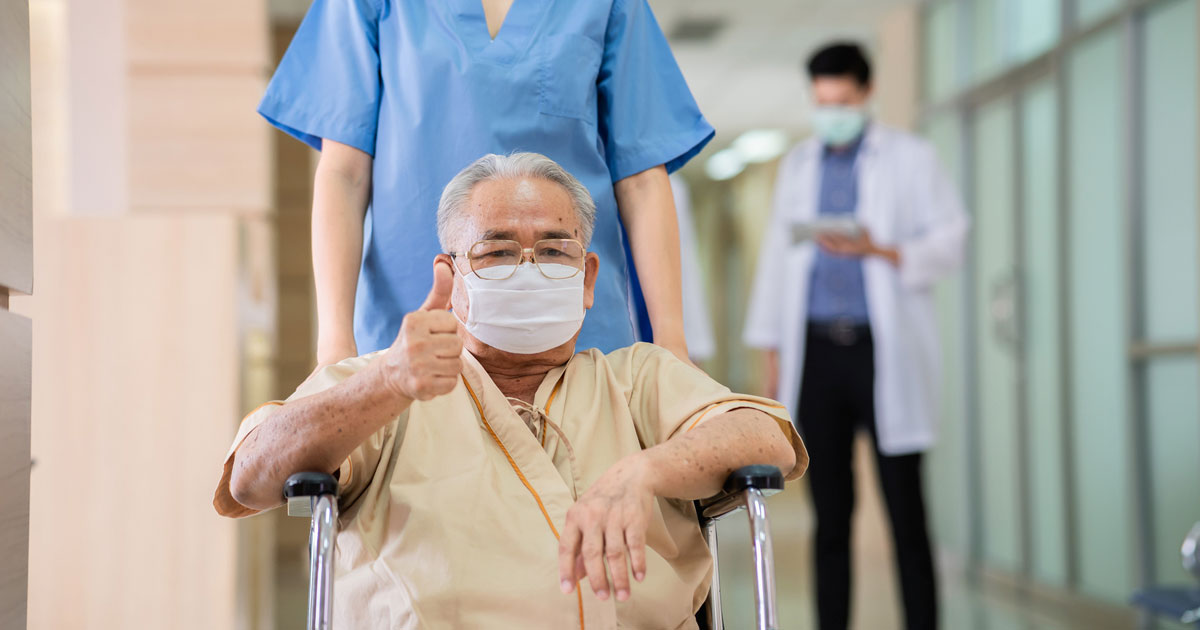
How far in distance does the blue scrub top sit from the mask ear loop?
209 millimetres

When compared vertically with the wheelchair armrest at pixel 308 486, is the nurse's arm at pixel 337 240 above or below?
above

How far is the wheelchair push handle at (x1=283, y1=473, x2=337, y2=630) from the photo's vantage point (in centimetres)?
115

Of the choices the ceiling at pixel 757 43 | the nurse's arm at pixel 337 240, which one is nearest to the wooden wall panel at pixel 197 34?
the ceiling at pixel 757 43

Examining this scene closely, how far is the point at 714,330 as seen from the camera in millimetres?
13367

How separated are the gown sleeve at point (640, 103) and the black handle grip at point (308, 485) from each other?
81 centimetres

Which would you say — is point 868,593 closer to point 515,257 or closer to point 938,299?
point 938,299

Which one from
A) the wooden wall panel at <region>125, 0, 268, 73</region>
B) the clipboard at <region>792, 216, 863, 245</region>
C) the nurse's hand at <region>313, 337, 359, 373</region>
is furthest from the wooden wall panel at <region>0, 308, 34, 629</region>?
the wooden wall panel at <region>125, 0, 268, 73</region>

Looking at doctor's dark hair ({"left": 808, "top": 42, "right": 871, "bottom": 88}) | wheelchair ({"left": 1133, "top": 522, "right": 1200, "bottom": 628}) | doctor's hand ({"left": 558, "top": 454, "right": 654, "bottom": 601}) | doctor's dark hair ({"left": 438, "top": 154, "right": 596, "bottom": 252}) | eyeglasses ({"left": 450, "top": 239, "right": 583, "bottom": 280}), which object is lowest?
wheelchair ({"left": 1133, "top": 522, "right": 1200, "bottom": 628})

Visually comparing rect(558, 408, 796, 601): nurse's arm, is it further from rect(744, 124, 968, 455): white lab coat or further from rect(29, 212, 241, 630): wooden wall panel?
rect(29, 212, 241, 630): wooden wall panel

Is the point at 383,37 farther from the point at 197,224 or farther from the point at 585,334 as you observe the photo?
the point at 197,224

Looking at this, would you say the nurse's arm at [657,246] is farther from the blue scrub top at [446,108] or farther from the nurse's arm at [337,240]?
the nurse's arm at [337,240]

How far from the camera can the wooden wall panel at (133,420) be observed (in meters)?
2.97

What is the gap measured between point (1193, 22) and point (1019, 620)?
2.20 m

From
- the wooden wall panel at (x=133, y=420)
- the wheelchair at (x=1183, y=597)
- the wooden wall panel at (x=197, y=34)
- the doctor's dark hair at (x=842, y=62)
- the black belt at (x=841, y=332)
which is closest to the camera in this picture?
the wheelchair at (x=1183, y=597)
